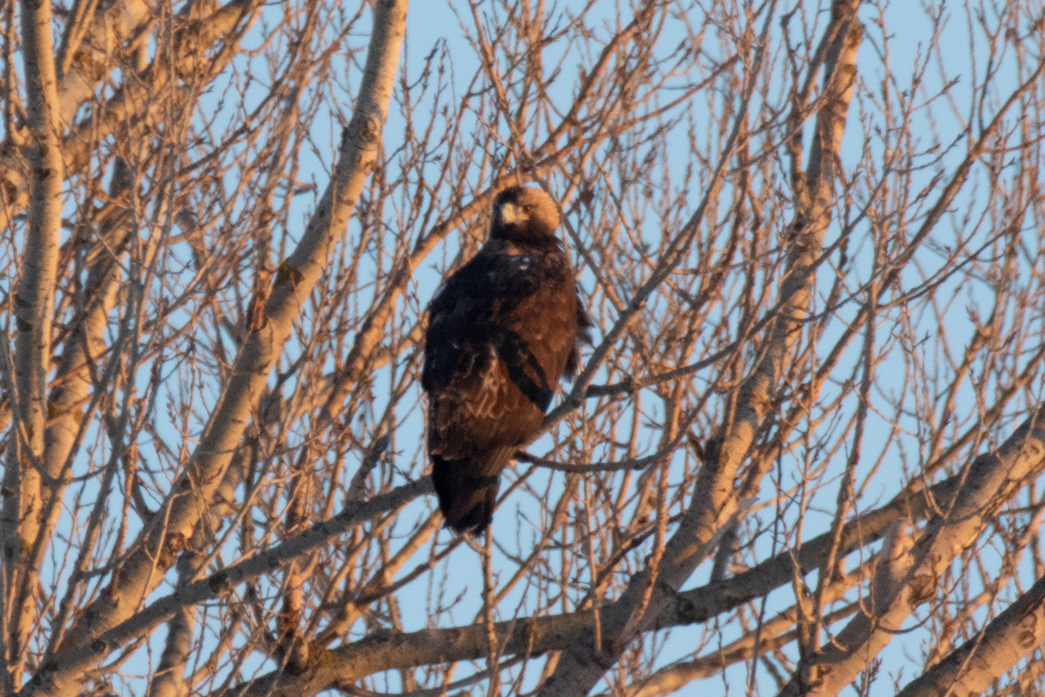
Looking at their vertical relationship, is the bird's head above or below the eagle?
above

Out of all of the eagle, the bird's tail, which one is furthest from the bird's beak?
the bird's tail

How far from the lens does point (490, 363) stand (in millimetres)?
5035

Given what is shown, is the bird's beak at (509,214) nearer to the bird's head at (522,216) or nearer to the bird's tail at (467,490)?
the bird's head at (522,216)

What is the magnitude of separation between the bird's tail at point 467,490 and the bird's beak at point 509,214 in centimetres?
147

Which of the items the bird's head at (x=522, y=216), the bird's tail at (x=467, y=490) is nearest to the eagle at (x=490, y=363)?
the bird's tail at (x=467, y=490)

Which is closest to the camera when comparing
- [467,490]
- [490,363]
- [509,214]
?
[467,490]

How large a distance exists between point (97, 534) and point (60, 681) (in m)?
0.82

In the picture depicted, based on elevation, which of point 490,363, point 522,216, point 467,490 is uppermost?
point 522,216

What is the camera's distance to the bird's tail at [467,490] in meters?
4.75

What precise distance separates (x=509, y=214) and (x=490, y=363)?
1.15m

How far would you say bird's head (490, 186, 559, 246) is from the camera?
593cm

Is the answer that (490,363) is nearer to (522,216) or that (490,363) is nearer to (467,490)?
(467,490)

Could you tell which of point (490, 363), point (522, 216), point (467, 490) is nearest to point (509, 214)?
point (522, 216)

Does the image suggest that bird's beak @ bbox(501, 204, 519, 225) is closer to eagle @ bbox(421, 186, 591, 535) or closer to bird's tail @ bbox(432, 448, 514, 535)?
eagle @ bbox(421, 186, 591, 535)
